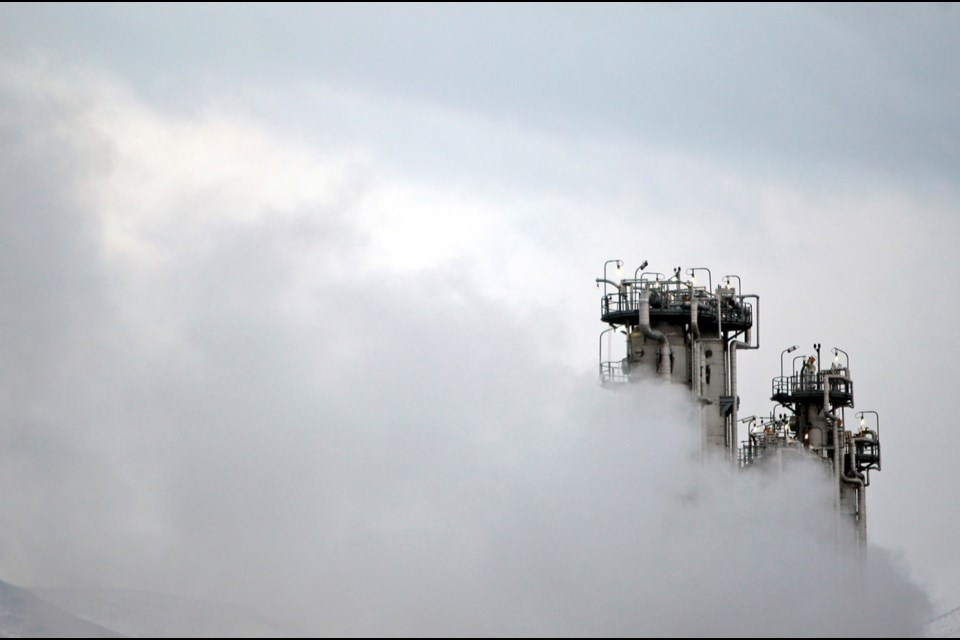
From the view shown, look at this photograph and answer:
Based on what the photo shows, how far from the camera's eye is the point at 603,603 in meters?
70.8

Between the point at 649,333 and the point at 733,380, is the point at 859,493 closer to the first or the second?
the point at 733,380

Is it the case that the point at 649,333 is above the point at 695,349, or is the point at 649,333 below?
above

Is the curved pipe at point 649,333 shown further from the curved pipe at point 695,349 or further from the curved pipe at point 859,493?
the curved pipe at point 859,493

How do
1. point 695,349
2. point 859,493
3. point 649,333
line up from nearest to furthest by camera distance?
point 649,333 < point 695,349 < point 859,493

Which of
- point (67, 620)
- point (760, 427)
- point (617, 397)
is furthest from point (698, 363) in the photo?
point (67, 620)

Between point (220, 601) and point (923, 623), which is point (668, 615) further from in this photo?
point (923, 623)

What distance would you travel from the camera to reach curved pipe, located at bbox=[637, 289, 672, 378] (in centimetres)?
8100

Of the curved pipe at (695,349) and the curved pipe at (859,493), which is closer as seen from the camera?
the curved pipe at (695,349)

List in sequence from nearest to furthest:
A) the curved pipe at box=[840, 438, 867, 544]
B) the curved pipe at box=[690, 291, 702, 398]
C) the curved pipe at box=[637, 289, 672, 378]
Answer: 1. the curved pipe at box=[637, 289, 672, 378]
2. the curved pipe at box=[690, 291, 702, 398]
3. the curved pipe at box=[840, 438, 867, 544]

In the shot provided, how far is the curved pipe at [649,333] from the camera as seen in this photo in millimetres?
81000

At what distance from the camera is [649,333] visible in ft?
267

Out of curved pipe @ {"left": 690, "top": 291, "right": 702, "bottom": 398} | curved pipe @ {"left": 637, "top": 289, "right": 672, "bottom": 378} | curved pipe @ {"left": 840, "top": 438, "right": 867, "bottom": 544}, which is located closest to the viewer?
curved pipe @ {"left": 637, "top": 289, "right": 672, "bottom": 378}

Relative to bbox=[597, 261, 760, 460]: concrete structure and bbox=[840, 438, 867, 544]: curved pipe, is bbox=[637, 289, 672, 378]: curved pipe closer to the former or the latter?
bbox=[597, 261, 760, 460]: concrete structure

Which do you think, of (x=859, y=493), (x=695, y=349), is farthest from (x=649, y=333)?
(x=859, y=493)
